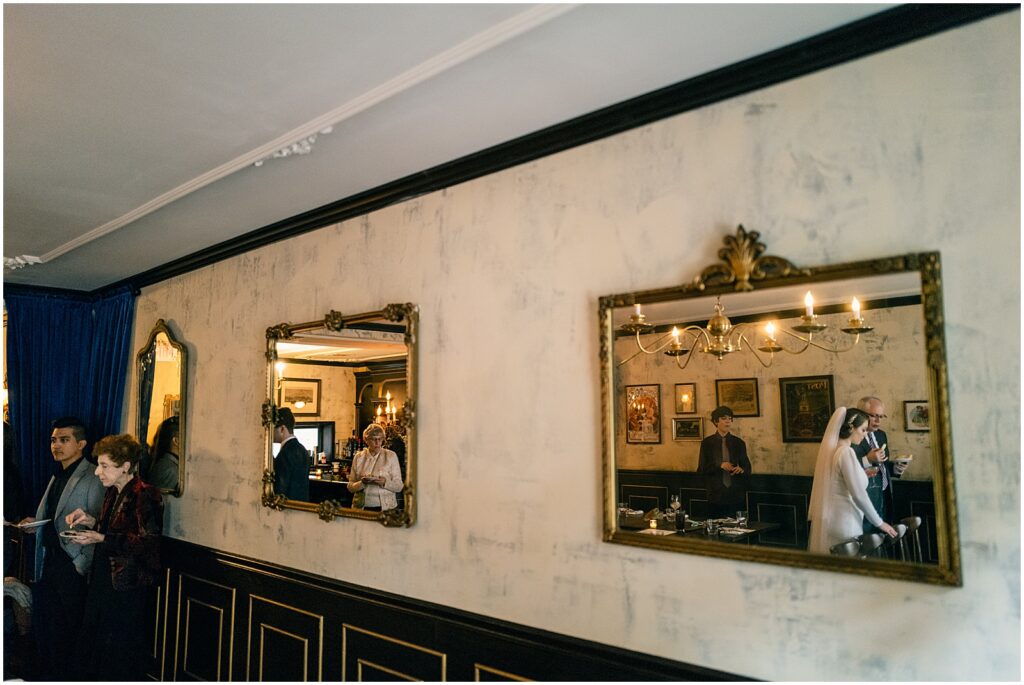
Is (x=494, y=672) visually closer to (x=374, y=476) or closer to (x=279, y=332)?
(x=374, y=476)

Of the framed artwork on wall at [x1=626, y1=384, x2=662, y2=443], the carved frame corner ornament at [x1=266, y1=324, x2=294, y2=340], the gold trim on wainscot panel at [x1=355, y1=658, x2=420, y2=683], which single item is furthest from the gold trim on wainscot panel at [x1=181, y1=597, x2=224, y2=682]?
the framed artwork on wall at [x1=626, y1=384, x2=662, y2=443]

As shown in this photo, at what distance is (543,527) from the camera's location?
A: 2.55m

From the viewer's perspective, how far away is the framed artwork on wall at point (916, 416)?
5.84ft

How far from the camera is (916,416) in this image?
179 cm

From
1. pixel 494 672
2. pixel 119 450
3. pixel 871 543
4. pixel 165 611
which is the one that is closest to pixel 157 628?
pixel 165 611

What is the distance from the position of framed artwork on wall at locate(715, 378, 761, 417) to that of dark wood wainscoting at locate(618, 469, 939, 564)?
19 cm

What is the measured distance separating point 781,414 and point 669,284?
0.55 m

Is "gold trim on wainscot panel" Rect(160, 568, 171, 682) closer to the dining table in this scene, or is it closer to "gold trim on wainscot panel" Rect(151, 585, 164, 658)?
"gold trim on wainscot panel" Rect(151, 585, 164, 658)

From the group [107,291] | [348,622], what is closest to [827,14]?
[348,622]

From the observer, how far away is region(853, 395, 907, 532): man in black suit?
1.82 m

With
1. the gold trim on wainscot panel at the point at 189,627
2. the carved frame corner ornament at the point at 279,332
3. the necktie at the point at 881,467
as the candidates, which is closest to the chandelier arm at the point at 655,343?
the necktie at the point at 881,467

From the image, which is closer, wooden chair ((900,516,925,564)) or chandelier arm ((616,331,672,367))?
wooden chair ((900,516,925,564))

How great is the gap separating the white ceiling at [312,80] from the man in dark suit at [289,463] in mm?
1220

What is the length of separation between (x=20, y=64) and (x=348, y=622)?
8.45ft
